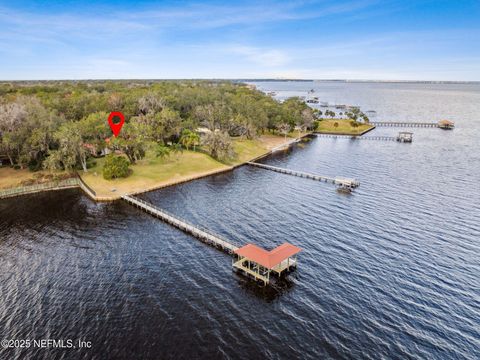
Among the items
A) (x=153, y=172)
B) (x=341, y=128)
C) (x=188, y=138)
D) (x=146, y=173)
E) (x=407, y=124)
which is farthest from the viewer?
(x=407, y=124)

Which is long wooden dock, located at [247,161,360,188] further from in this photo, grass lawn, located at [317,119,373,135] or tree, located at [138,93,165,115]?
grass lawn, located at [317,119,373,135]

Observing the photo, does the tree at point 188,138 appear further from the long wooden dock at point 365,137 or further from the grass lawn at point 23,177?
the long wooden dock at point 365,137

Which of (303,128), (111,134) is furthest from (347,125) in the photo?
(111,134)

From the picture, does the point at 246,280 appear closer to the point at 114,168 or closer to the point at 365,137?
the point at 114,168

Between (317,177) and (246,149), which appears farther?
(246,149)

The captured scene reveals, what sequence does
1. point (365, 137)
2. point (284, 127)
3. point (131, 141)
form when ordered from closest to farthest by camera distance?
1. point (131, 141)
2. point (284, 127)
3. point (365, 137)

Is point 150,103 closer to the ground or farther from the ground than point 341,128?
farther from the ground

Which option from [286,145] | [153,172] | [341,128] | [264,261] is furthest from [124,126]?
[341,128]

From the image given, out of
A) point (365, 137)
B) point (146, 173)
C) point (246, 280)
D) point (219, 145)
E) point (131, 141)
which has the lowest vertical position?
point (246, 280)
